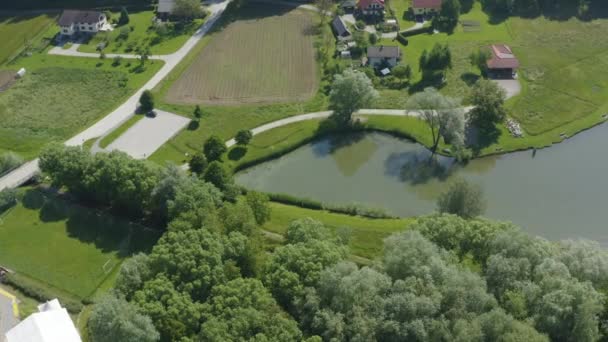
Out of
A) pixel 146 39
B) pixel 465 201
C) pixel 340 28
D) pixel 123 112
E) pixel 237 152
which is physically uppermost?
pixel 340 28

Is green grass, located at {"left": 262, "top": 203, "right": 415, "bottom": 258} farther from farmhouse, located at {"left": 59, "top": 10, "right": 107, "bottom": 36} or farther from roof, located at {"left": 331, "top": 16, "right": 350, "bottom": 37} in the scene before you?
farmhouse, located at {"left": 59, "top": 10, "right": 107, "bottom": 36}

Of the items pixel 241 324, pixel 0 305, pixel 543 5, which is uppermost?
pixel 543 5

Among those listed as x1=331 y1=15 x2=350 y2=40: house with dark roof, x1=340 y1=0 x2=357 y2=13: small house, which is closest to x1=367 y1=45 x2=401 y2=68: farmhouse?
x1=331 y1=15 x2=350 y2=40: house with dark roof

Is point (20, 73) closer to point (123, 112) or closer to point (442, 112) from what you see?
point (123, 112)

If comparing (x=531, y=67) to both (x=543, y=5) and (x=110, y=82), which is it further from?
(x=110, y=82)

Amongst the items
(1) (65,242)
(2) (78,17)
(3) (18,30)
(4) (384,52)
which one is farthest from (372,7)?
(1) (65,242)

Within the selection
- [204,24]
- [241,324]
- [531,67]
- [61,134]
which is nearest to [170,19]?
[204,24]

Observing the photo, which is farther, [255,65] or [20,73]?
[255,65]
